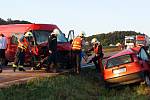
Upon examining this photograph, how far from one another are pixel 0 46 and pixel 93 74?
418 cm

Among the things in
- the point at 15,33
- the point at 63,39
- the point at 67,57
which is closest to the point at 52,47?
the point at 67,57

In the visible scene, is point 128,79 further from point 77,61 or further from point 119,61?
point 77,61

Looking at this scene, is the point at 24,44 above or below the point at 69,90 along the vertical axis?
above

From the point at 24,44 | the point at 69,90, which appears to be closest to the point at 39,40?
the point at 24,44

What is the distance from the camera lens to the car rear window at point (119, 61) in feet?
56.4

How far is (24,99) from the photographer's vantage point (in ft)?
43.0

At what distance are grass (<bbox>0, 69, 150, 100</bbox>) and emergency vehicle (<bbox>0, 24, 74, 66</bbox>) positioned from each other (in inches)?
88.4

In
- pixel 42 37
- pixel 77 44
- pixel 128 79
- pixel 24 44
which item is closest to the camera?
pixel 128 79

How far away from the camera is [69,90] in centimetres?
1527

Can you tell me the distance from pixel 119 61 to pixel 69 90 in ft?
9.42

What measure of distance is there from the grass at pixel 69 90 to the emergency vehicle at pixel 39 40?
7.36ft

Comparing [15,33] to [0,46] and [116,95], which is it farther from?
[116,95]

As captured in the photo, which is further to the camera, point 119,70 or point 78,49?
point 78,49

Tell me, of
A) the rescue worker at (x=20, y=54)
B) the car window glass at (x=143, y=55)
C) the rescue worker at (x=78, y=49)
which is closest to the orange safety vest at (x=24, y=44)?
the rescue worker at (x=20, y=54)
